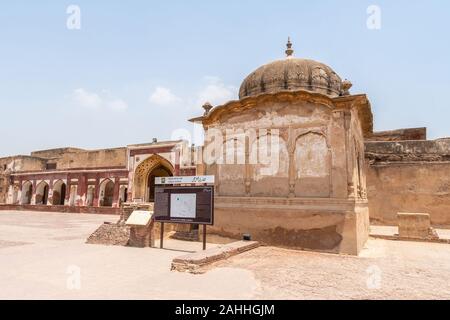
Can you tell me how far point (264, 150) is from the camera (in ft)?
33.2

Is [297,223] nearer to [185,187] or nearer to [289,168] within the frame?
[289,168]

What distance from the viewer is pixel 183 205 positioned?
911cm

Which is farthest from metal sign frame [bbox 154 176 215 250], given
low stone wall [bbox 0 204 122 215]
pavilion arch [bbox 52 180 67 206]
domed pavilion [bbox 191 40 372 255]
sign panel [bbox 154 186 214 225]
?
pavilion arch [bbox 52 180 67 206]

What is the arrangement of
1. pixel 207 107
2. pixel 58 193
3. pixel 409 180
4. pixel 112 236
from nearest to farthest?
1. pixel 112 236
2. pixel 207 107
3. pixel 409 180
4. pixel 58 193

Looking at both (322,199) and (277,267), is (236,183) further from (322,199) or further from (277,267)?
(277,267)

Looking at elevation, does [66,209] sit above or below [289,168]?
below

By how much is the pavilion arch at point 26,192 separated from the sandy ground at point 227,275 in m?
29.0

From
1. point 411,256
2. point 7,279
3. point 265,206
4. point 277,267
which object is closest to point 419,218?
point 411,256

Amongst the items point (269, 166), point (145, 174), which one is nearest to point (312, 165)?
point (269, 166)

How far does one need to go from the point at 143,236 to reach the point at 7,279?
4197 millimetres

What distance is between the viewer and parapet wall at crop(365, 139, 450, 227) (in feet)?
51.7

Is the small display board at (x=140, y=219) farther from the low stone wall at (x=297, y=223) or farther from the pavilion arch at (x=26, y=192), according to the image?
the pavilion arch at (x=26, y=192)

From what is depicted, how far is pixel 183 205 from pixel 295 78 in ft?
23.9

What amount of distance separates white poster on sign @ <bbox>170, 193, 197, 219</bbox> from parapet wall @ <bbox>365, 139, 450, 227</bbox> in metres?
11.6
